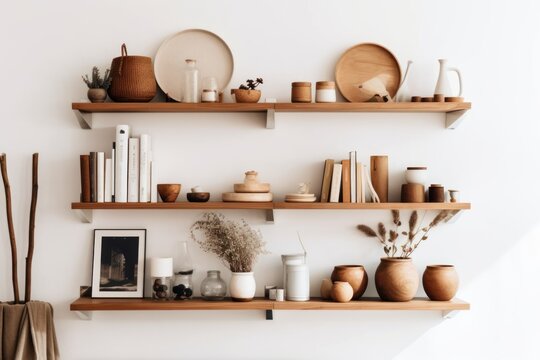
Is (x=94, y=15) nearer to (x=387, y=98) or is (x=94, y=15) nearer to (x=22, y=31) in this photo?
(x=22, y=31)

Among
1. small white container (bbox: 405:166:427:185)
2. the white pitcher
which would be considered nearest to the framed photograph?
small white container (bbox: 405:166:427:185)

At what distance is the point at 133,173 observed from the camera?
9.85 feet

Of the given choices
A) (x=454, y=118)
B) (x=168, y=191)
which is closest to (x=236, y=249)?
(x=168, y=191)

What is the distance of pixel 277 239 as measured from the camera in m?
3.15

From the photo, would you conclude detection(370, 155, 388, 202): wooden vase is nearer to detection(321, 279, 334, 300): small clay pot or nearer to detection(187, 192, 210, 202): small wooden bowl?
detection(321, 279, 334, 300): small clay pot

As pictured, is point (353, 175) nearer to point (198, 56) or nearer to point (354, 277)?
point (354, 277)

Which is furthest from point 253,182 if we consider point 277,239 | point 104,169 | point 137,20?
point 137,20

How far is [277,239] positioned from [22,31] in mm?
1526

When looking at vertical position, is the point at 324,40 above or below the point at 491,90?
above

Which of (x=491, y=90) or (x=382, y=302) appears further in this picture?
(x=491, y=90)

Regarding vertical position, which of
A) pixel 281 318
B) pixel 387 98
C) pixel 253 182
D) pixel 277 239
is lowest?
pixel 281 318

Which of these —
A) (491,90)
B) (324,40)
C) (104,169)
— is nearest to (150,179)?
(104,169)

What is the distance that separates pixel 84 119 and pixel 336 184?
1170 millimetres

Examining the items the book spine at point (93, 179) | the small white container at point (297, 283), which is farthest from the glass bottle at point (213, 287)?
the book spine at point (93, 179)
